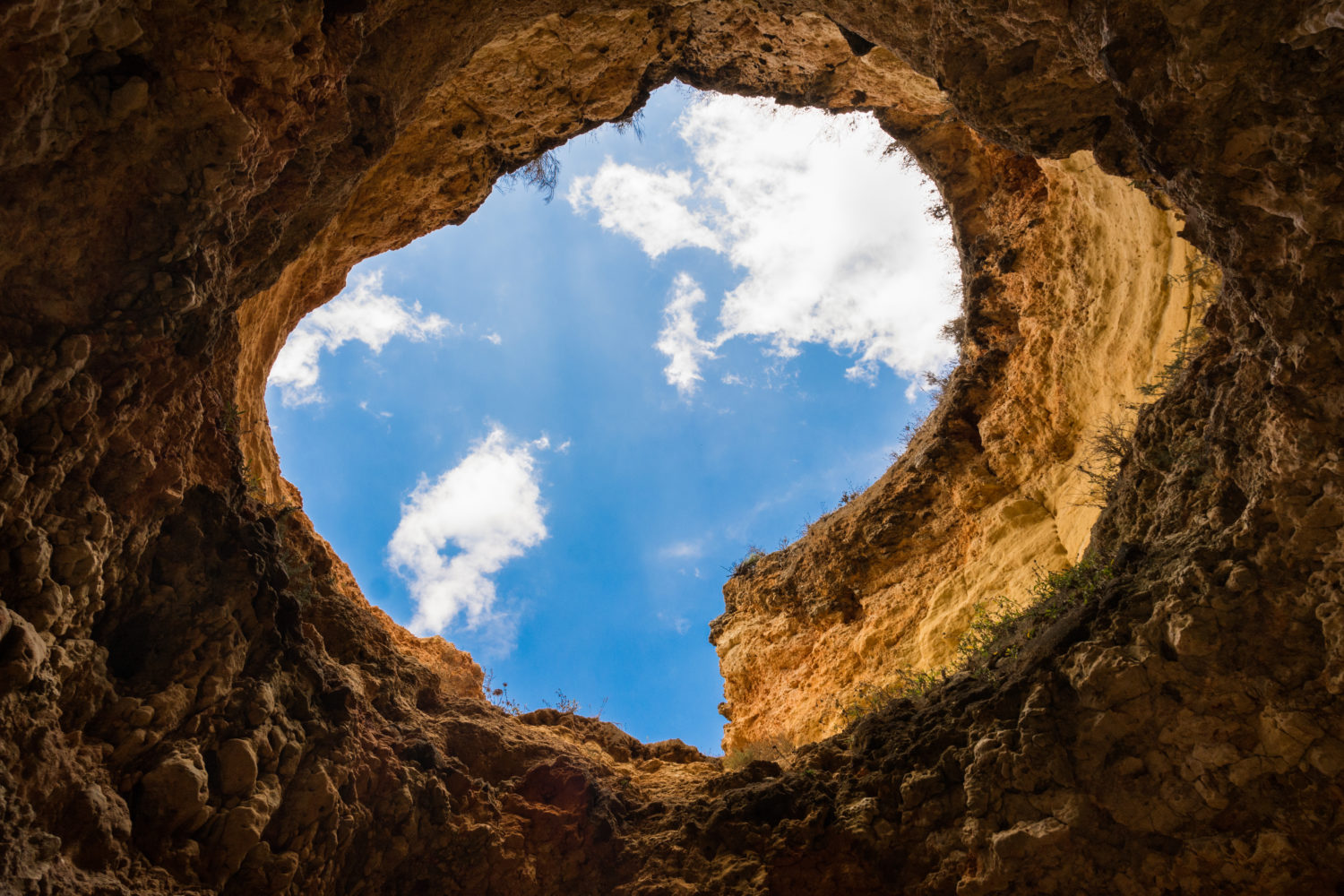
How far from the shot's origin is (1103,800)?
503 cm

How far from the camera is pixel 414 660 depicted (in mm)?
7680

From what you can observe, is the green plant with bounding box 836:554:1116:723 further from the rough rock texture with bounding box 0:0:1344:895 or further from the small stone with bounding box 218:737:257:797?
the small stone with bounding box 218:737:257:797

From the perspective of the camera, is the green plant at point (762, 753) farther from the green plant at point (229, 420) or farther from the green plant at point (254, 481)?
the green plant at point (229, 420)

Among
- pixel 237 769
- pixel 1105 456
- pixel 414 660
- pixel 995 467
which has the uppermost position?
pixel 995 467

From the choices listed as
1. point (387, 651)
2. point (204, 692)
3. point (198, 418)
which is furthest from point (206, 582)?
point (387, 651)

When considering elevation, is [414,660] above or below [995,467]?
below

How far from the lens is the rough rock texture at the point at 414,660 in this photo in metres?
3.83

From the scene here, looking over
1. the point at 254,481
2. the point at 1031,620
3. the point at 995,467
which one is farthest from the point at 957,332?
the point at 254,481

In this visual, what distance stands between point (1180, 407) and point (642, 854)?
6129mm

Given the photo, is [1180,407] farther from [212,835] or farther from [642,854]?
[212,835]

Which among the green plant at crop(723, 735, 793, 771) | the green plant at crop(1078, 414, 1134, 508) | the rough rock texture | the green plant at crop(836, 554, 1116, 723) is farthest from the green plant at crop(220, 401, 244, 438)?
the green plant at crop(1078, 414, 1134, 508)

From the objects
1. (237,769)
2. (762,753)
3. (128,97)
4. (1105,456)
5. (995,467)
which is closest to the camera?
(128,97)

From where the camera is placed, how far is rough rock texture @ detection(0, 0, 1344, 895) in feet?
12.6

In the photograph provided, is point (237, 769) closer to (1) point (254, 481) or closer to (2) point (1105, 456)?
(1) point (254, 481)
